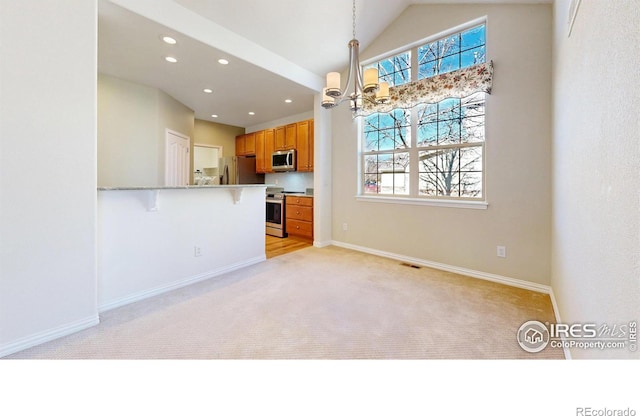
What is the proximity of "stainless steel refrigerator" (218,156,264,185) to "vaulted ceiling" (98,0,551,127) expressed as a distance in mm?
1878

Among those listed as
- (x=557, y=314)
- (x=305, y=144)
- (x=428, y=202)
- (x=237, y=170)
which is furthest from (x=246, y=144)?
(x=557, y=314)

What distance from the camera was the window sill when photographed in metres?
3.02

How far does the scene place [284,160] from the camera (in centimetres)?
579

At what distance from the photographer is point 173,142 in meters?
4.84

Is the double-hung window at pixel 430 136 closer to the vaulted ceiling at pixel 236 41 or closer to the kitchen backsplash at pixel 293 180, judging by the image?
the vaulted ceiling at pixel 236 41

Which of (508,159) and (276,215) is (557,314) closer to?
(508,159)

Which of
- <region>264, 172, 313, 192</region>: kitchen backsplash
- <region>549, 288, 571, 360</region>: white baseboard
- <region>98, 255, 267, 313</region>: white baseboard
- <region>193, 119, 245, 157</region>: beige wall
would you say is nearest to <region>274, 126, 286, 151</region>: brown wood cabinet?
<region>264, 172, 313, 192</region>: kitchen backsplash

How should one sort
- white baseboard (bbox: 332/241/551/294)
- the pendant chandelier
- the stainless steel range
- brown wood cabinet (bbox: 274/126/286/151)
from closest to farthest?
the pendant chandelier < white baseboard (bbox: 332/241/551/294) < the stainless steel range < brown wood cabinet (bbox: 274/126/286/151)

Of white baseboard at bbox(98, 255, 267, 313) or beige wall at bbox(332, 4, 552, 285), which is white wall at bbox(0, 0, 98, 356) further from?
beige wall at bbox(332, 4, 552, 285)
